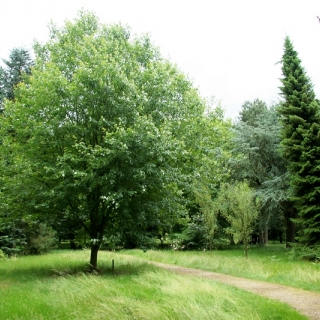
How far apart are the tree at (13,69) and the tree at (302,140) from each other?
2116 cm

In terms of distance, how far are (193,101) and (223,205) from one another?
32.1 ft

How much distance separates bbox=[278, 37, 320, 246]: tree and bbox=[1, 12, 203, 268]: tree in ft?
26.9

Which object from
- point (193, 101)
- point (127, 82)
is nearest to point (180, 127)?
point (193, 101)

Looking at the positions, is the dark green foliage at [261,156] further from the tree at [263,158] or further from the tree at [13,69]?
the tree at [13,69]

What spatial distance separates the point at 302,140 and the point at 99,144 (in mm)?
12598

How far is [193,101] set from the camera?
15180 millimetres

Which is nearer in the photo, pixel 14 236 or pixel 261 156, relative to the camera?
pixel 14 236

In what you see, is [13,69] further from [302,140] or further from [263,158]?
[302,140]

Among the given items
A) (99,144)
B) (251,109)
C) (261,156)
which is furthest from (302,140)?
(251,109)

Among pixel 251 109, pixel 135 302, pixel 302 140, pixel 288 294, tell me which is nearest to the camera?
pixel 135 302

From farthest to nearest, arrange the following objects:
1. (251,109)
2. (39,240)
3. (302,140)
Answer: (251,109) → (39,240) → (302,140)

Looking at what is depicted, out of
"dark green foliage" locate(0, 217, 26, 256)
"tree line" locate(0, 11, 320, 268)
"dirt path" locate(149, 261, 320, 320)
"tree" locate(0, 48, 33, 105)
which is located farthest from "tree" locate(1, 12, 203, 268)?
"tree" locate(0, 48, 33, 105)

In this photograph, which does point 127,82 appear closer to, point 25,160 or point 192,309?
point 25,160

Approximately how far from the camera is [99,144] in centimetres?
1284
